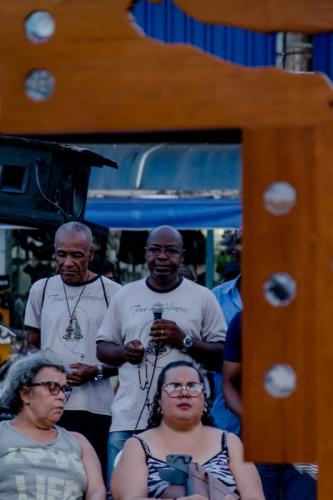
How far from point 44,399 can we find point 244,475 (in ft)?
2.80

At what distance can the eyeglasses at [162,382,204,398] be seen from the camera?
4789 mm

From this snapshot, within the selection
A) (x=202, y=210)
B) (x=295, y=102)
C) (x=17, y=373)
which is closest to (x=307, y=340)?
(x=295, y=102)

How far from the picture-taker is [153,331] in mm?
5434

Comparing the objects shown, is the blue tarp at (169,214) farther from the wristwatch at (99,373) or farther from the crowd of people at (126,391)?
the wristwatch at (99,373)

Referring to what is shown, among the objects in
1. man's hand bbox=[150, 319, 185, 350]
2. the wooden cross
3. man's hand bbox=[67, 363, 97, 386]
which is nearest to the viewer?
the wooden cross

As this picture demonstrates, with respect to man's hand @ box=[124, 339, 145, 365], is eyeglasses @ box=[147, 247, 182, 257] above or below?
above

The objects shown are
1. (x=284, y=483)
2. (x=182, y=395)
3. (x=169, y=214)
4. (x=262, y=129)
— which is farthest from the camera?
(x=169, y=214)

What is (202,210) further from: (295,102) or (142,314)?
(295,102)

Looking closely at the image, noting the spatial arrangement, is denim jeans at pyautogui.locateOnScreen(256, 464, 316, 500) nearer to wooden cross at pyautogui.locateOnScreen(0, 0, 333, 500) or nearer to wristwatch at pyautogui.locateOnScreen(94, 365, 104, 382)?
wristwatch at pyautogui.locateOnScreen(94, 365, 104, 382)

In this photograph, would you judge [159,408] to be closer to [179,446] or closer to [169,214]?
[179,446]

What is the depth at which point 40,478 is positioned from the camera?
4.71 m

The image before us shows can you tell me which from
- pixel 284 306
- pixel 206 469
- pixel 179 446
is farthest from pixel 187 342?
pixel 284 306

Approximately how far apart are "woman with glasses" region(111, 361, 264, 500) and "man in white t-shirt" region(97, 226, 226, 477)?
23.1 inches

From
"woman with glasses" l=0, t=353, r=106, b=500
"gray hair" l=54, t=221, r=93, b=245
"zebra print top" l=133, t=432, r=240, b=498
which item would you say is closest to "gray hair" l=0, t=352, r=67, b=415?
"woman with glasses" l=0, t=353, r=106, b=500
